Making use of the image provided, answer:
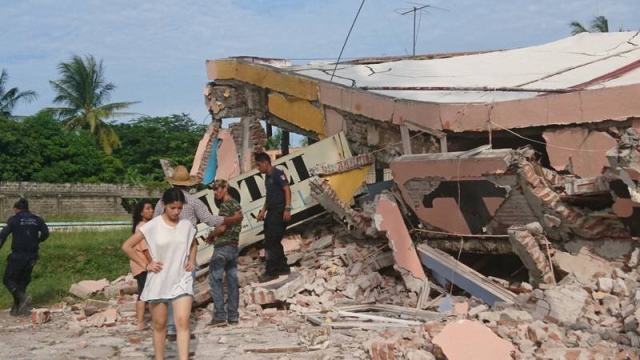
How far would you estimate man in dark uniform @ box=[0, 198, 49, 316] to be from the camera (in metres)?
9.44

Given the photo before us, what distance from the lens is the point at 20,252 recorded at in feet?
31.0

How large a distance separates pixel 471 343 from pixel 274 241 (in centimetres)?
355

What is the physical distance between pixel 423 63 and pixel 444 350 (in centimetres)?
771

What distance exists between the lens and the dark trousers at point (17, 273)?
9422 millimetres

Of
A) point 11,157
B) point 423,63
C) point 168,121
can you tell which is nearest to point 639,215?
point 423,63

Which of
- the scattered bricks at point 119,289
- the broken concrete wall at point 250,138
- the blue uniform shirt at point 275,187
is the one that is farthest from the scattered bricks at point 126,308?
the broken concrete wall at point 250,138

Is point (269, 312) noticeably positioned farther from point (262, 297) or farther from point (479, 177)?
point (479, 177)

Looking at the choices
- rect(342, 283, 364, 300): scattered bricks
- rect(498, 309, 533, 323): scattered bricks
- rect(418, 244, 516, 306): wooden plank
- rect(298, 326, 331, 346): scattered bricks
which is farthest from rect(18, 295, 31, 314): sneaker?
rect(498, 309, 533, 323): scattered bricks

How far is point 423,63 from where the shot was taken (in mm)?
12430

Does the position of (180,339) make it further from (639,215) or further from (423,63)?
(423,63)

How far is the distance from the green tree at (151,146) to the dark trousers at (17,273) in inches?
1079

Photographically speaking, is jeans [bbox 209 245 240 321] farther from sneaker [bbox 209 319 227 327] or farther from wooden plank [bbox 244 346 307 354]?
wooden plank [bbox 244 346 307 354]

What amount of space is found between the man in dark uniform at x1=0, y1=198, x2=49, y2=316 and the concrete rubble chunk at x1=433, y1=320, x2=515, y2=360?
19.6 feet

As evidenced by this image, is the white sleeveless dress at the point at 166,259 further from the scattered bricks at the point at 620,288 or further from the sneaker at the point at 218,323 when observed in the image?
the scattered bricks at the point at 620,288
